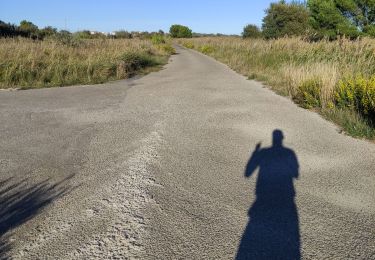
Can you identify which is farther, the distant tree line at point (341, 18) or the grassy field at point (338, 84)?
the distant tree line at point (341, 18)

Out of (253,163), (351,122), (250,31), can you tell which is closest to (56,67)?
A: (351,122)

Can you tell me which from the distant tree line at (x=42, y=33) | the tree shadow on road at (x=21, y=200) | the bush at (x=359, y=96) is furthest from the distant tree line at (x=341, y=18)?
the tree shadow on road at (x=21, y=200)

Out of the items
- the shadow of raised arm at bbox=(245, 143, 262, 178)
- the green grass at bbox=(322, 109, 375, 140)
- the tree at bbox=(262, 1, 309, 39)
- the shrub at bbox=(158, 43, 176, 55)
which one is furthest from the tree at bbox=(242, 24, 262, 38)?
the shadow of raised arm at bbox=(245, 143, 262, 178)

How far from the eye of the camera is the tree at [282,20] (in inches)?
1726

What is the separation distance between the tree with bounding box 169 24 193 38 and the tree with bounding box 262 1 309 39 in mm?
64749

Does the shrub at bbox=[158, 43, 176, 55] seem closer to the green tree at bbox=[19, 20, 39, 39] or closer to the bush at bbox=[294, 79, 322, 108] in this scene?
the green tree at bbox=[19, 20, 39, 39]

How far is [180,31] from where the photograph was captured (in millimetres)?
110312

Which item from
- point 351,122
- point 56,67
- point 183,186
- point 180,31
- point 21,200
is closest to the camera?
point 21,200

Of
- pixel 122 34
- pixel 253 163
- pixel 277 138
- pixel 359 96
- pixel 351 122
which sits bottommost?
pixel 253 163

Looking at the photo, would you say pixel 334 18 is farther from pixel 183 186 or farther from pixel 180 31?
pixel 180 31

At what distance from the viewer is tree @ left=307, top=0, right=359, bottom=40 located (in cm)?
2995

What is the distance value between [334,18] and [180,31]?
3275 inches

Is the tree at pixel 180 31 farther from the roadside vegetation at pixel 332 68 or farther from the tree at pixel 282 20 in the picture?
the roadside vegetation at pixel 332 68

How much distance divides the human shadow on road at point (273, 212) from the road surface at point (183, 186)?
0.01 metres
